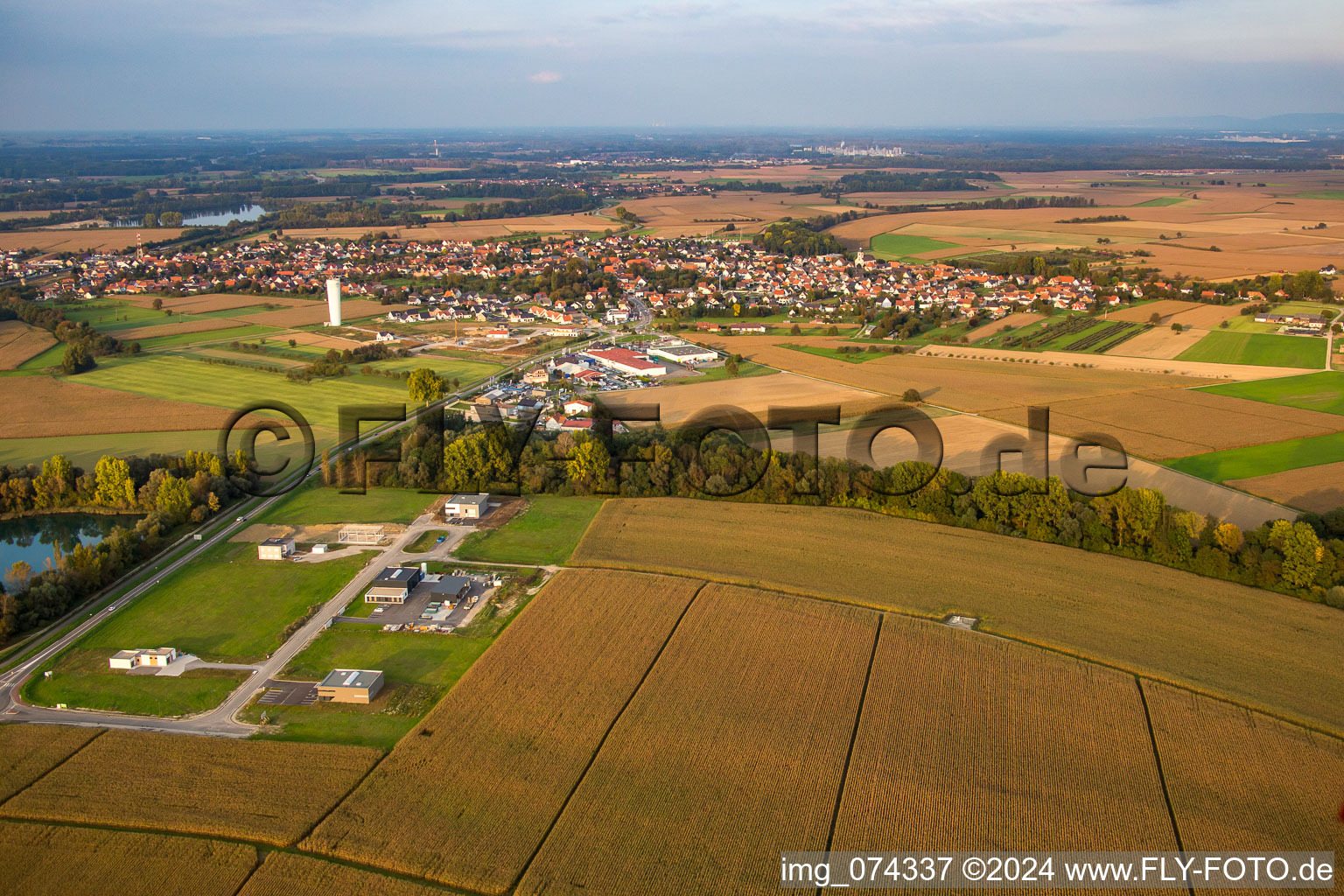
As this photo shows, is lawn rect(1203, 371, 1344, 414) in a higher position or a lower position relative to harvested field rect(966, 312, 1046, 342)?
lower

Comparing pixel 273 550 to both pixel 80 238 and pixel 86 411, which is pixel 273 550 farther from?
pixel 80 238

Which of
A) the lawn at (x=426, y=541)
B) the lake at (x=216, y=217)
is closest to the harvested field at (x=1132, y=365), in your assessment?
the lawn at (x=426, y=541)

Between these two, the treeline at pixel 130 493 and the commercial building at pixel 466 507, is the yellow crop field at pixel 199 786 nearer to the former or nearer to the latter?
the treeline at pixel 130 493

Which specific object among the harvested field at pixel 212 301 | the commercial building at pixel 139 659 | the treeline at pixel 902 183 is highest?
the treeline at pixel 902 183

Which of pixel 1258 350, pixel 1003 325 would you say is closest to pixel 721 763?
pixel 1258 350

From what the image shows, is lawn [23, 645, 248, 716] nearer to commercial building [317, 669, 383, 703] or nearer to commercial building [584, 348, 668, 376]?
commercial building [317, 669, 383, 703]

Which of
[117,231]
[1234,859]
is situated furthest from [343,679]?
[117,231]

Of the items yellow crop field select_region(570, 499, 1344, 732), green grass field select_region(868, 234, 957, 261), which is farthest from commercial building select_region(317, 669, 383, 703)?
green grass field select_region(868, 234, 957, 261)

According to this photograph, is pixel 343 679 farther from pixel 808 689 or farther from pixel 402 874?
pixel 808 689
